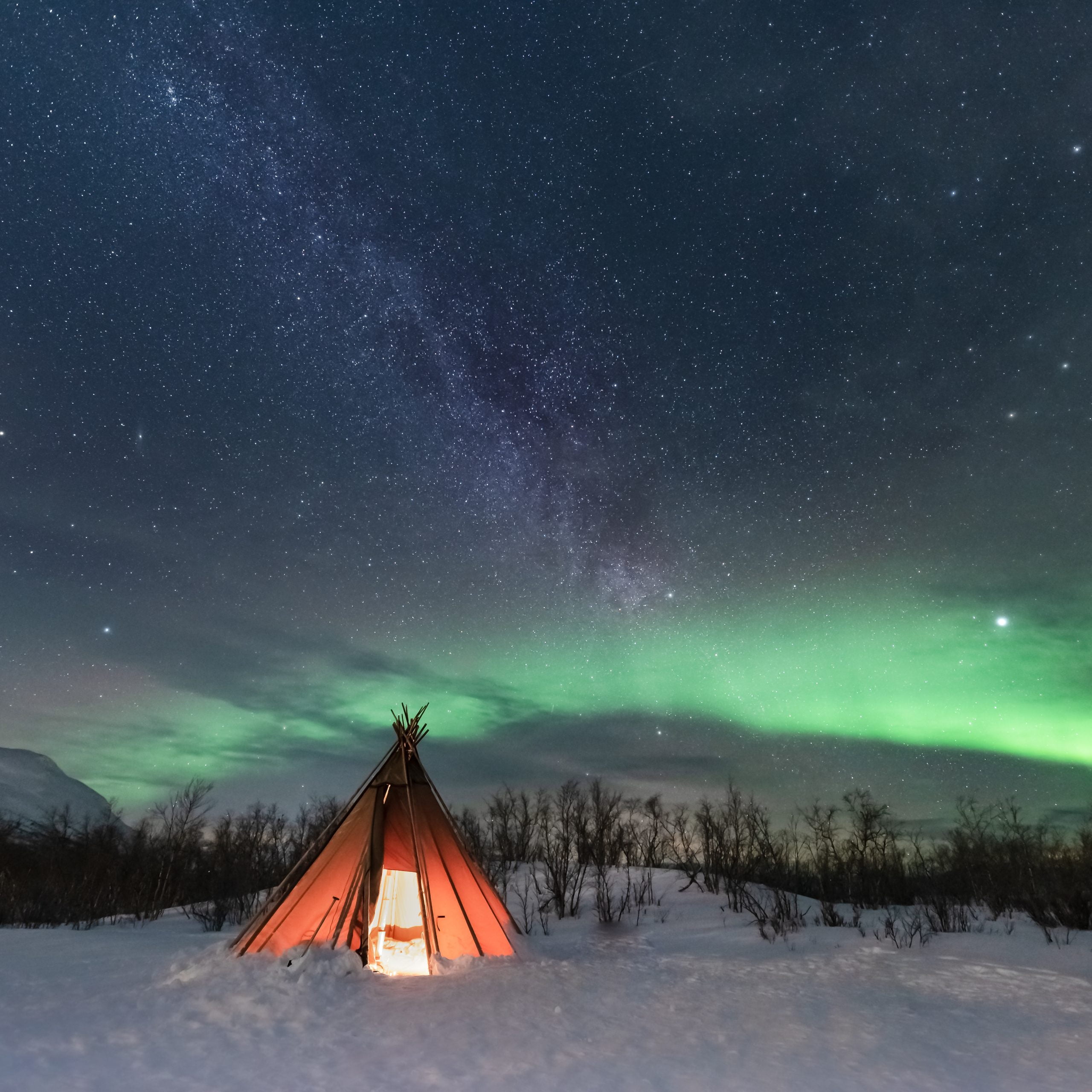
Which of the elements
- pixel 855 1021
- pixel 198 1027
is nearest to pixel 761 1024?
pixel 855 1021

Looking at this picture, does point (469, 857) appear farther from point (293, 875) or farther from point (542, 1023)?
point (542, 1023)

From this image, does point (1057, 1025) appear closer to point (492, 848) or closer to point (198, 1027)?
point (198, 1027)

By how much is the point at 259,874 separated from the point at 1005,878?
25650mm

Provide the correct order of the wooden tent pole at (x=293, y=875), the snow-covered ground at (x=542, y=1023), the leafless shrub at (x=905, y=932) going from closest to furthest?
1. the snow-covered ground at (x=542, y=1023)
2. the wooden tent pole at (x=293, y=875)
3. the leafless shrub at (x=905, y=932)

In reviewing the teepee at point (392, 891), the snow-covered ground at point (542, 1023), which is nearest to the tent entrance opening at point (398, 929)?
the teepee at point (392, 891)

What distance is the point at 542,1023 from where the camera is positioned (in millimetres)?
5781

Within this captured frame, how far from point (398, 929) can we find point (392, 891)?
0.54 meters

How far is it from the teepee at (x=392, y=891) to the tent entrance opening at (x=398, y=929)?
12mm

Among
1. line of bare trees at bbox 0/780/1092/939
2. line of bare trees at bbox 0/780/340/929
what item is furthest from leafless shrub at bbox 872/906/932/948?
line of bare trees at bbox 0/780/340/929

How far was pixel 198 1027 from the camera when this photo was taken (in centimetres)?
529

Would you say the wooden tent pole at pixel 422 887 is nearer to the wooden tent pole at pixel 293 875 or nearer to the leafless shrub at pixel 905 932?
the wooden tent pole at pixel 293 875

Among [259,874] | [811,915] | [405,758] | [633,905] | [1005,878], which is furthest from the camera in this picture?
[259,874]

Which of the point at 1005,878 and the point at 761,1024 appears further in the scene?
the point at 1005,878

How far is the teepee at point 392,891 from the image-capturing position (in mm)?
8297
